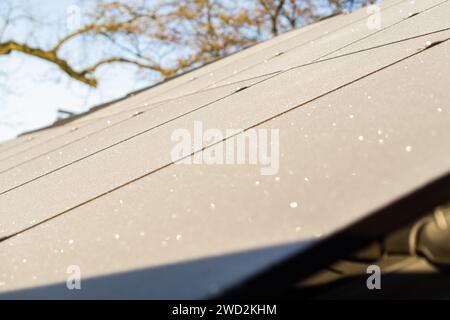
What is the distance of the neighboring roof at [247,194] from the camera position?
2.95 feet

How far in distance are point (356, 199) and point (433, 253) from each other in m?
0.37

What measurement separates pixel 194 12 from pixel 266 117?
43.8ft

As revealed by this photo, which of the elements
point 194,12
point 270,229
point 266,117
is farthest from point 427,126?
point 194,12

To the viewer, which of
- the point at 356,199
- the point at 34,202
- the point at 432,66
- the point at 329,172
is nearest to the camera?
the point at 356,199

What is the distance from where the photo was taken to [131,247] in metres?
1.14

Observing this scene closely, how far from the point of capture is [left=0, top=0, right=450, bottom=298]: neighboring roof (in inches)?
35.4

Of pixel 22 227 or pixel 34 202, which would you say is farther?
pixel 34 202

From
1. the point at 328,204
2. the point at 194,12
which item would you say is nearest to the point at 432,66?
the point at 328,204

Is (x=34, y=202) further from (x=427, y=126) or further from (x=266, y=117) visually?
(x=427, y=126)

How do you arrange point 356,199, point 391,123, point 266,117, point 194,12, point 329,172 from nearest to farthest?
1. point 356,199
2. point 329,172
3. point 391,123
4. point 266,117
5. point 194,12

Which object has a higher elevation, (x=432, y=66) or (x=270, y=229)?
(x=432, y=66)

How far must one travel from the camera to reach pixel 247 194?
1.17 metres
